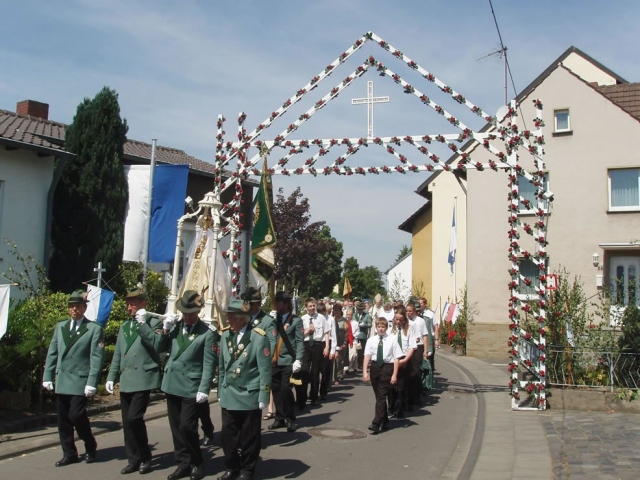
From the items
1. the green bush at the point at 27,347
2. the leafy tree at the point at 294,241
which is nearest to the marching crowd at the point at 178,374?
the green bush at the point at 27,347

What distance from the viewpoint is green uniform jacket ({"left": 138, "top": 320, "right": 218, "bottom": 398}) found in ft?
23.6

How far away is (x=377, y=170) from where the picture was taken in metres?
13.2

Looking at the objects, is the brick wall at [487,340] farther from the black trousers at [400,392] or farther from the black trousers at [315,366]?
the black trousers at [400,392]

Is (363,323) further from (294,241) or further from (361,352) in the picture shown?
(294,241)

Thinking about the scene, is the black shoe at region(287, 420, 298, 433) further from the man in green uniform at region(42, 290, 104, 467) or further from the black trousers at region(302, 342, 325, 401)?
the man in green uniform at region(42, 290, 104, 467)

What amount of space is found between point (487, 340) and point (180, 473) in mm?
17574

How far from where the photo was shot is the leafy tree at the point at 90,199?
1655 cm

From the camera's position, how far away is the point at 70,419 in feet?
24.7

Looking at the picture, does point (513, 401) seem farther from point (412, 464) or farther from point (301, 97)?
point (301, 97)

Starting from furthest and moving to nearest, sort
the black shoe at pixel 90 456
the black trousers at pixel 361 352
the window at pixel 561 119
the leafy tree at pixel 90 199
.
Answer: the window at pixel 561 119
the black trousers at pixel 361 352
the leafy tree at pixel 90 199
the black shoe at pixel 90 456

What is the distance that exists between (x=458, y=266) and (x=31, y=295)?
25.3 meters

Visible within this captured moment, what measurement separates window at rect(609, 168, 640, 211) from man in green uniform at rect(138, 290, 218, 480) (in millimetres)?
18145

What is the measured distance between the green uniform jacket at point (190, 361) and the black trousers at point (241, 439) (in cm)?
41

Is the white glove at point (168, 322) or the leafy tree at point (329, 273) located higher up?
the leafy tree at point (329, 273)
